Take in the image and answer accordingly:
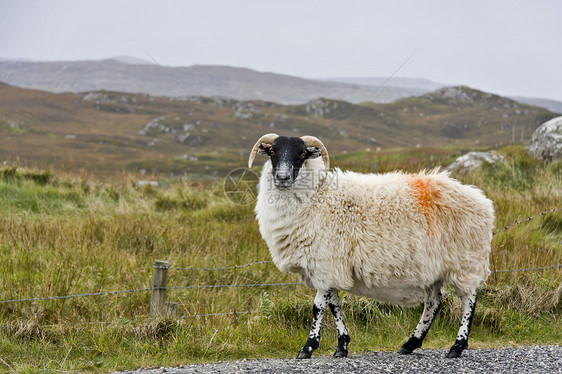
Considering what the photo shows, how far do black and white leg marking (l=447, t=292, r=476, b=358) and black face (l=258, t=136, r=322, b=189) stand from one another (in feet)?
7.90

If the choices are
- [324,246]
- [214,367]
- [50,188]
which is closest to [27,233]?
[50,188]

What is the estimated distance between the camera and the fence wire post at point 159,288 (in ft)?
22.2

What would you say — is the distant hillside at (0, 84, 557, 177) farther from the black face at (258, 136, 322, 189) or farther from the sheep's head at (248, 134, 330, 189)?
the black face at (258, 136, 322, 189)

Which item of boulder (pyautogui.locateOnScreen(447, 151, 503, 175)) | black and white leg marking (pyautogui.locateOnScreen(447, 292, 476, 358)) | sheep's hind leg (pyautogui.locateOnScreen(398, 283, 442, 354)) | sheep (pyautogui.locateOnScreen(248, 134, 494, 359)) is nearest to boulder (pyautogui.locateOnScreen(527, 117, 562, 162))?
boulder (pyautogui.locateOnScreen(447, 151, 503, 175))

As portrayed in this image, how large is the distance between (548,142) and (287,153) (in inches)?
532

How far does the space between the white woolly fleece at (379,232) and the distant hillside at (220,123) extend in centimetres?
8567

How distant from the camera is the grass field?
602 centimetres

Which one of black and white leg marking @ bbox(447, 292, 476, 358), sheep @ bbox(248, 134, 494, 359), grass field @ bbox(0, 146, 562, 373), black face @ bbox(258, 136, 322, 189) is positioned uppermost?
black face @ bbox(258, 136, 322, 189)

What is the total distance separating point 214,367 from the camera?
5.28m

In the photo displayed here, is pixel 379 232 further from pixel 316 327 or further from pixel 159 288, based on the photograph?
pixel 159 288

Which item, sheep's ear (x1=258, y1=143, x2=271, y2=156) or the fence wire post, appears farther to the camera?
the fence wire post

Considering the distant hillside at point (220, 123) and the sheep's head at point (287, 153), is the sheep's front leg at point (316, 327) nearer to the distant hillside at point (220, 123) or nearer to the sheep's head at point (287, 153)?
the sheep's head at point (287, 153)

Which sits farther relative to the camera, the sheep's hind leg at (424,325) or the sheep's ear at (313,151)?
the sheep's ear at (313,151)

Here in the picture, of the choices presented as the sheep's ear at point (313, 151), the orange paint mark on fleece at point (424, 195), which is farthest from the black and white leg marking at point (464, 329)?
the sheep's ear at point (313, 151)
